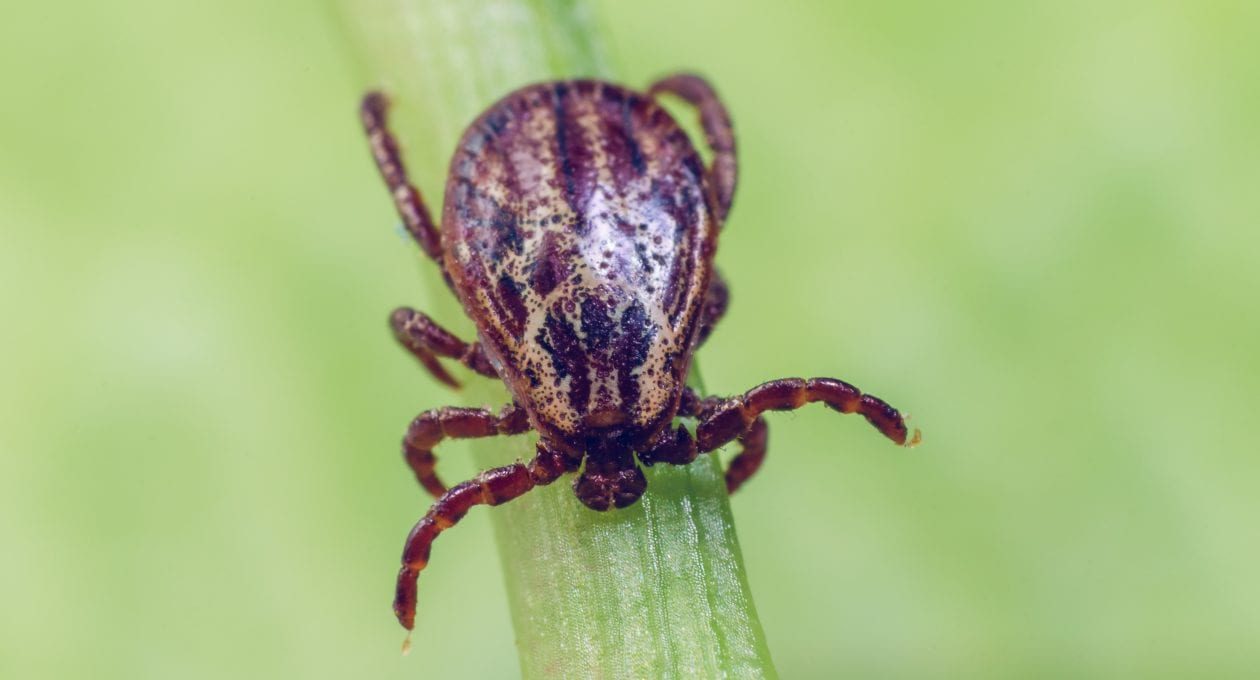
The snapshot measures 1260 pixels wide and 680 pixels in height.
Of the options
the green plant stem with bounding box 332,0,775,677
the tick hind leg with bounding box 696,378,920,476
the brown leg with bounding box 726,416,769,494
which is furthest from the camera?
the brown leg with bounding box 726,416,769,494

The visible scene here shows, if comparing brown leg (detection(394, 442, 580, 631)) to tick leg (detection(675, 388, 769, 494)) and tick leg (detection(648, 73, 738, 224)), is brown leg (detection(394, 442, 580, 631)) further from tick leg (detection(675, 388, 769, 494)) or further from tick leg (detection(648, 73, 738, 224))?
tick leg (detection(648, 73, 738, 224))

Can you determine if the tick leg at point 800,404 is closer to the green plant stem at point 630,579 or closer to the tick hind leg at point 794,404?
the tick hind leg at point 794,404

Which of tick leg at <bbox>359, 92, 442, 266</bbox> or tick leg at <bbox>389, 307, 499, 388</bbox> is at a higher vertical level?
tick leg at <bbox>359, 92, 442, 266</bbox>

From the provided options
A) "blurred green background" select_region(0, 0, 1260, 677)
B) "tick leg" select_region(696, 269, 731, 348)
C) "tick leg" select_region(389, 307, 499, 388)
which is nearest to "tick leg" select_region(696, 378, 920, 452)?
"tick leg" select_region(696, 269, 731, 348)

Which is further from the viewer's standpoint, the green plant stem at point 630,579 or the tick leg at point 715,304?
the tick leg at point 715,304

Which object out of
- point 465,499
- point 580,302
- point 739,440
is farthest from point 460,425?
point 739,440

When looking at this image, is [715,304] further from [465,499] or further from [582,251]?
[465,499]

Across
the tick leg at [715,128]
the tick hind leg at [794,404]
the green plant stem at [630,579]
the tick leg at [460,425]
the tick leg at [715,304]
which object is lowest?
the green plant stem at [630,579]

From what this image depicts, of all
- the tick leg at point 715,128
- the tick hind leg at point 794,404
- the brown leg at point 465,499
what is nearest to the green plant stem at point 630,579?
the brown leg at point 465,499

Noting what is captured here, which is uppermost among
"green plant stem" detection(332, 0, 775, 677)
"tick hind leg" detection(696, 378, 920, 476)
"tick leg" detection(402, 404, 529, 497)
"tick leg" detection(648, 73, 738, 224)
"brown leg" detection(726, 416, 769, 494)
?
"tick leg" detection(648, 73, 738, 224)
